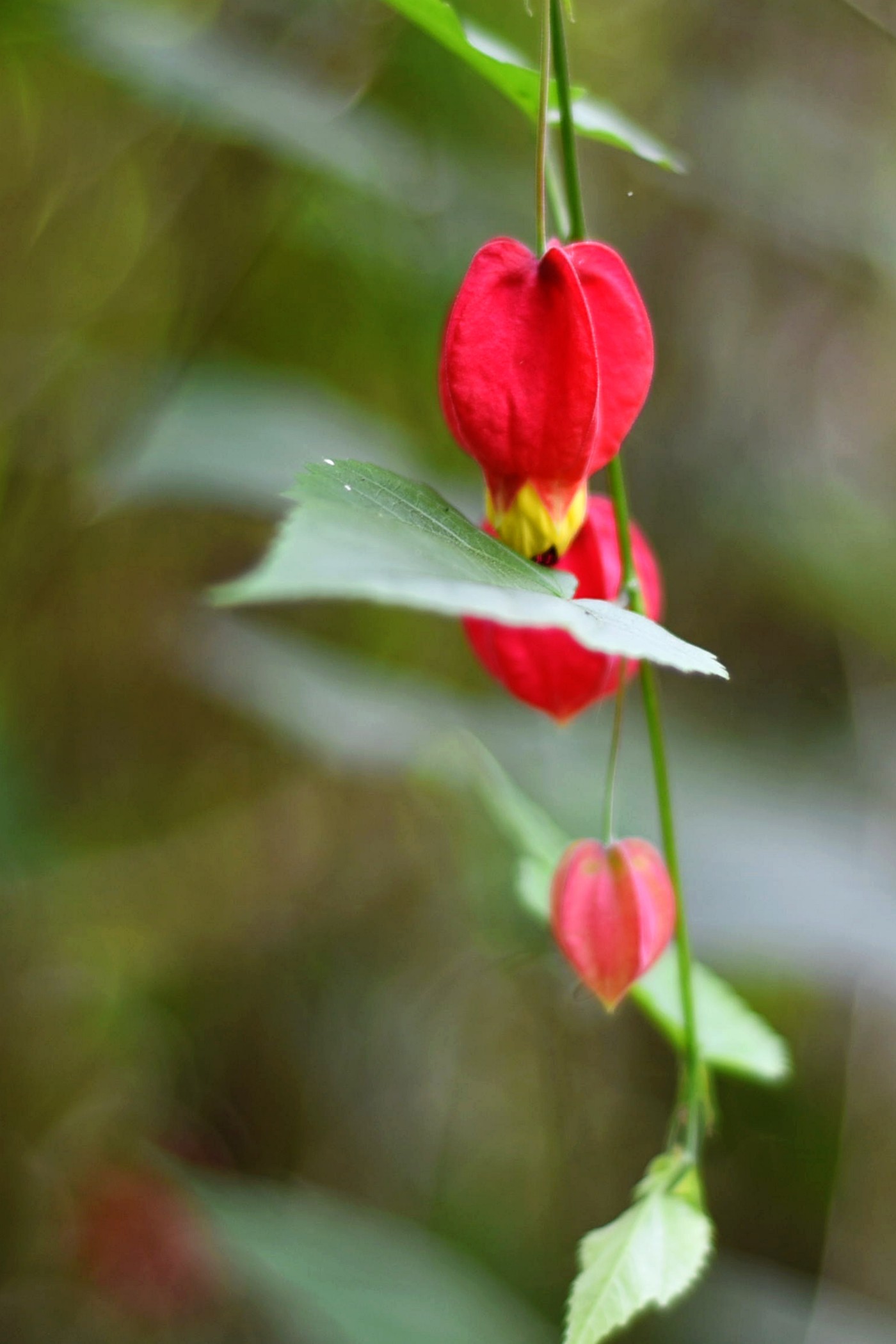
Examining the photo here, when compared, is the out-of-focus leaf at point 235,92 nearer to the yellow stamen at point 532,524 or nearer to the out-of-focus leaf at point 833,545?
the yellow stamen at point 532,524

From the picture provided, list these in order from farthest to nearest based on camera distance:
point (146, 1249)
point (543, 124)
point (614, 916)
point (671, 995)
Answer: point (146, 1249)
point (671, 995)
point (614, 916)
point (543, 124)

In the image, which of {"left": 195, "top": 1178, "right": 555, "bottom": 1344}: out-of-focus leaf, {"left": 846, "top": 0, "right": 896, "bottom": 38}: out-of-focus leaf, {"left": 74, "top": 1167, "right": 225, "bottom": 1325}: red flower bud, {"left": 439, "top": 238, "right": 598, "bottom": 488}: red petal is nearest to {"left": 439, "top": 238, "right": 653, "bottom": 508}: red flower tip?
{"left": 439, "top": 238, "right": 598, "bottom": 488}: red petal

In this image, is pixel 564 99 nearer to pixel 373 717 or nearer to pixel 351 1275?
pixel 373 717

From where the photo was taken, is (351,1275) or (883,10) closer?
(351,1275)

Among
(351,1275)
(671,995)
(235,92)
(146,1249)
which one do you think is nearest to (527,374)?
(671,995)

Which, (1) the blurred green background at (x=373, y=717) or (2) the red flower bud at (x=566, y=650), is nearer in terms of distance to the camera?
(2) the red flower bud at (x=566, y=650)

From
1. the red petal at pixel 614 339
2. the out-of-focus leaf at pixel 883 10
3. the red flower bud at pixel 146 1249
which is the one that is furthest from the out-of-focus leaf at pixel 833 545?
the red petal at pixel 614 339
